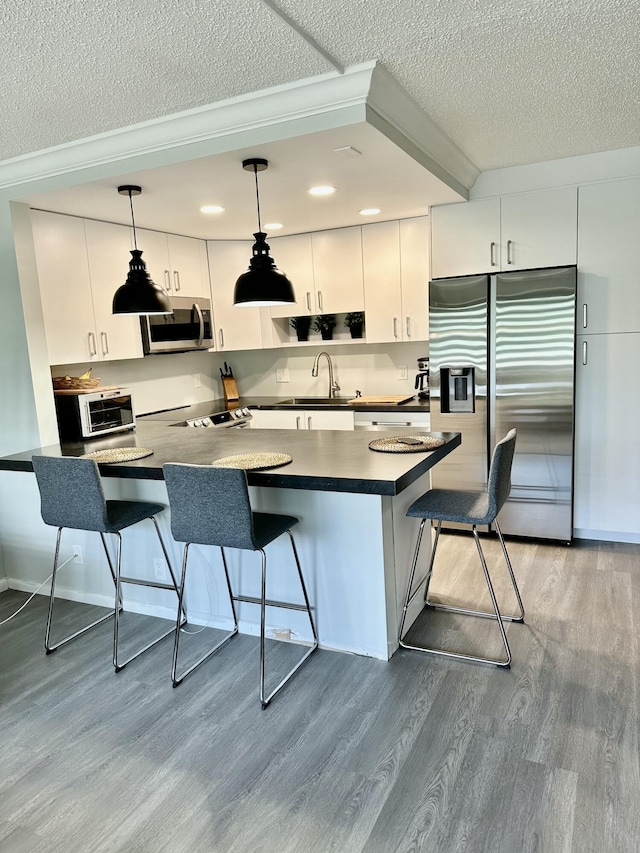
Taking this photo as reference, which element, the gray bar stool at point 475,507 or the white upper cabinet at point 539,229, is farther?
the white upper cabinet at point 539,229

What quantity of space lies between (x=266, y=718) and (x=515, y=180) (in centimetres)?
337

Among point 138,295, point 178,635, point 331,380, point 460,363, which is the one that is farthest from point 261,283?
point 331,380

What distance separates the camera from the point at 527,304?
143 inches

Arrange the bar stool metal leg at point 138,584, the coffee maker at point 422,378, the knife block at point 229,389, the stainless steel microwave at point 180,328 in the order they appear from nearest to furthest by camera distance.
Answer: the bar stool metal leg at point 138,584
the stainless steel microwave at point 180,328
the coffee maker at point 422,378
the knife block at point 229,389

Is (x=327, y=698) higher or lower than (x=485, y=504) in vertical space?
lower

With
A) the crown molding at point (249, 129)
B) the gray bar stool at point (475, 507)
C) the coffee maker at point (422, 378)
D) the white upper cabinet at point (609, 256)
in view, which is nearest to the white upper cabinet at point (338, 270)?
the coffee maker at point (422, 378)

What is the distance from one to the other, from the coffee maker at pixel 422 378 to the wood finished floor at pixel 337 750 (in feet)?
7.09

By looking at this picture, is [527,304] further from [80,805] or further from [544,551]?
[80,805]

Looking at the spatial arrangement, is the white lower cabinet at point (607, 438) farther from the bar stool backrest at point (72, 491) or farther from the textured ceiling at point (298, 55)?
the bar stool backrest at point (72, 491)

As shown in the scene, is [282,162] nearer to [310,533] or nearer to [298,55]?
[298,55]

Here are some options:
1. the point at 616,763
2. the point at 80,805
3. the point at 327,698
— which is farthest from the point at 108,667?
the point at 616,763

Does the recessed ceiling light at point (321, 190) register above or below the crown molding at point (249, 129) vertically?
below

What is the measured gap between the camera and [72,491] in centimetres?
258

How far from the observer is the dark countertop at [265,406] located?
14.1ft
